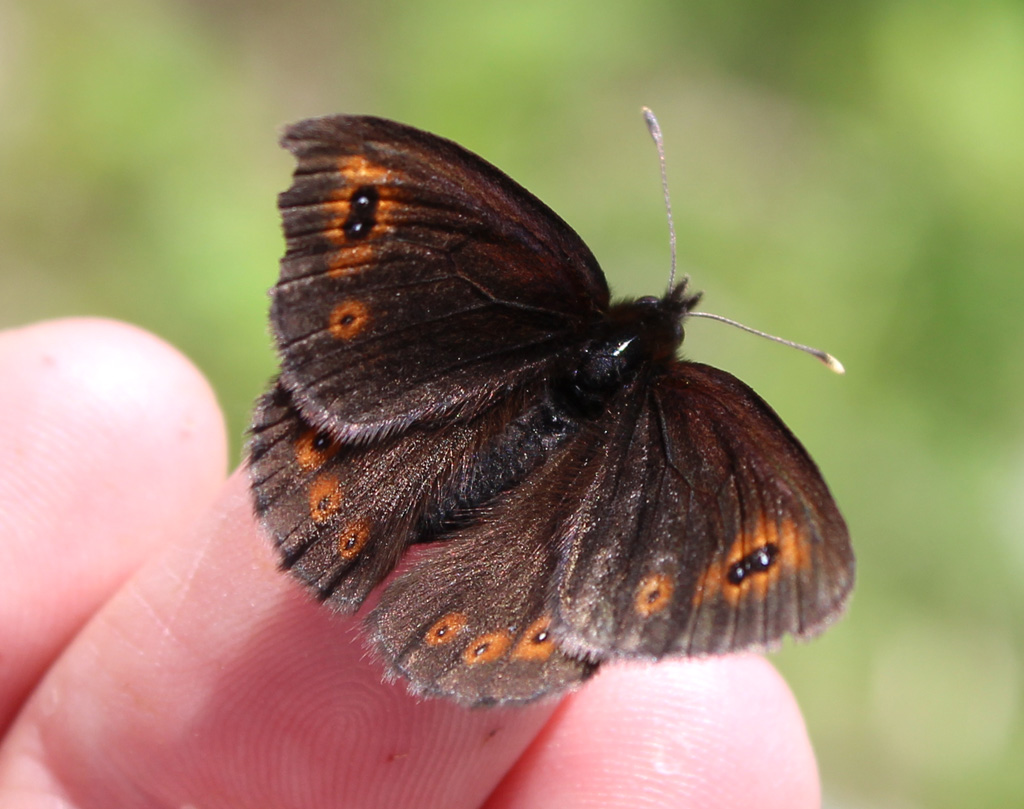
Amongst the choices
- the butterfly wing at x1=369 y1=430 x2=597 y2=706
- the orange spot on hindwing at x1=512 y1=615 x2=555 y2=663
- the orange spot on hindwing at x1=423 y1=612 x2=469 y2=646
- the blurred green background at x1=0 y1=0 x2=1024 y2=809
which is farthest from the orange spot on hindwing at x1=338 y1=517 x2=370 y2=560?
the blurred green background at x1=0 y1=0 x2=1024 y2=809

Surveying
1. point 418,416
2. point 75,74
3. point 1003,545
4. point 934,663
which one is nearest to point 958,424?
point 1003,545

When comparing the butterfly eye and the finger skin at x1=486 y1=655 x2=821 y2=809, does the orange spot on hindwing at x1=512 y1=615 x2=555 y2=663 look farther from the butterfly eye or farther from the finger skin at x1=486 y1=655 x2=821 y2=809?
the finger skin at x1=486 y1=655 x2=821 y2=809

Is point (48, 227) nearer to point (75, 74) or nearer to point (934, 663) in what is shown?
point (75, 74)

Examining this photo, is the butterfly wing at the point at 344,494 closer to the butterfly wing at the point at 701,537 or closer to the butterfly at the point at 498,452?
the butterfly at the point at 498,452

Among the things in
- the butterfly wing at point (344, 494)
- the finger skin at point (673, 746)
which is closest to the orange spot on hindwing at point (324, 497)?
the butterfly wing at point (344, 494)

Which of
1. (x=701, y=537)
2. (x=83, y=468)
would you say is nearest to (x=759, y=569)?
(x=701, y=537)
